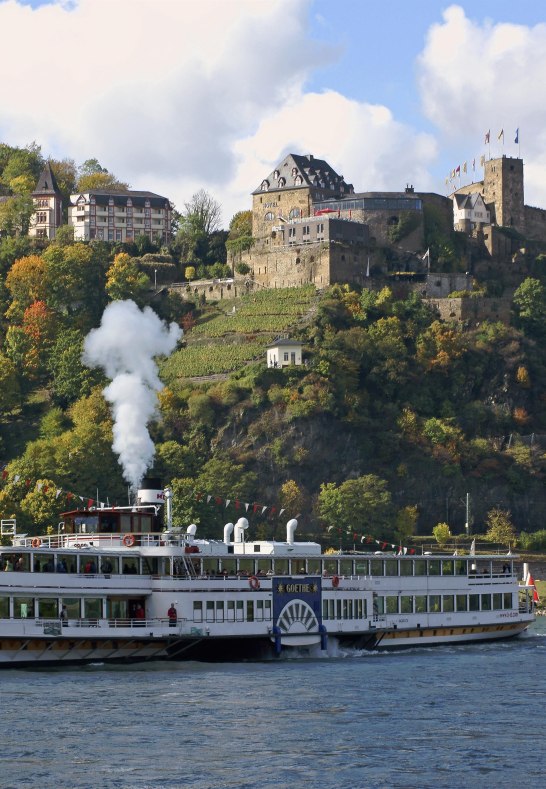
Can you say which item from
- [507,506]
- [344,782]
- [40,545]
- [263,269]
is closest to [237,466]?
[507,506]

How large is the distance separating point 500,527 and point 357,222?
38.0 metres

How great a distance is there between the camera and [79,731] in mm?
55156

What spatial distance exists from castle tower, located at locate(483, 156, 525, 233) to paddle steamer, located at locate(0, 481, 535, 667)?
86.1 metres

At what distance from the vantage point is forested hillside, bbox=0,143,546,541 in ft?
404

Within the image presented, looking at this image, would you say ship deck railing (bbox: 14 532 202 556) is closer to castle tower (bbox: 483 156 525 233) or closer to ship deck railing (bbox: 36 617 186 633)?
ship deck railing (bbox: 36 617 186 633)

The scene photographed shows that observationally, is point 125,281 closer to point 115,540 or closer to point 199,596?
point 115,540

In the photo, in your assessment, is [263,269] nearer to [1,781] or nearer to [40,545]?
[40,545]

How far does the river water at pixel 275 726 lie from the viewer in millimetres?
49906

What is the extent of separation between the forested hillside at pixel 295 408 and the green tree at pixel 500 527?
0.95 meters

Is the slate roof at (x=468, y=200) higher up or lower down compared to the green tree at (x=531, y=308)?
higher up

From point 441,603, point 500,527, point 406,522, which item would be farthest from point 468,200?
point 441,603

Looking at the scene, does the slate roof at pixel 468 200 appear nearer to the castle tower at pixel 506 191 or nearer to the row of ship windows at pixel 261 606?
the castle tower at pixel 506 191

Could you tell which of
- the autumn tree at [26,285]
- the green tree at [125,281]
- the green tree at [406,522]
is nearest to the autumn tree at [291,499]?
the green tree at [406,522]

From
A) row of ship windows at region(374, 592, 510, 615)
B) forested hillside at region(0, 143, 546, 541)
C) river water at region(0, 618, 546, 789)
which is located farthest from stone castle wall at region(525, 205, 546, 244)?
river water at region(0, 618, 546, 789)
